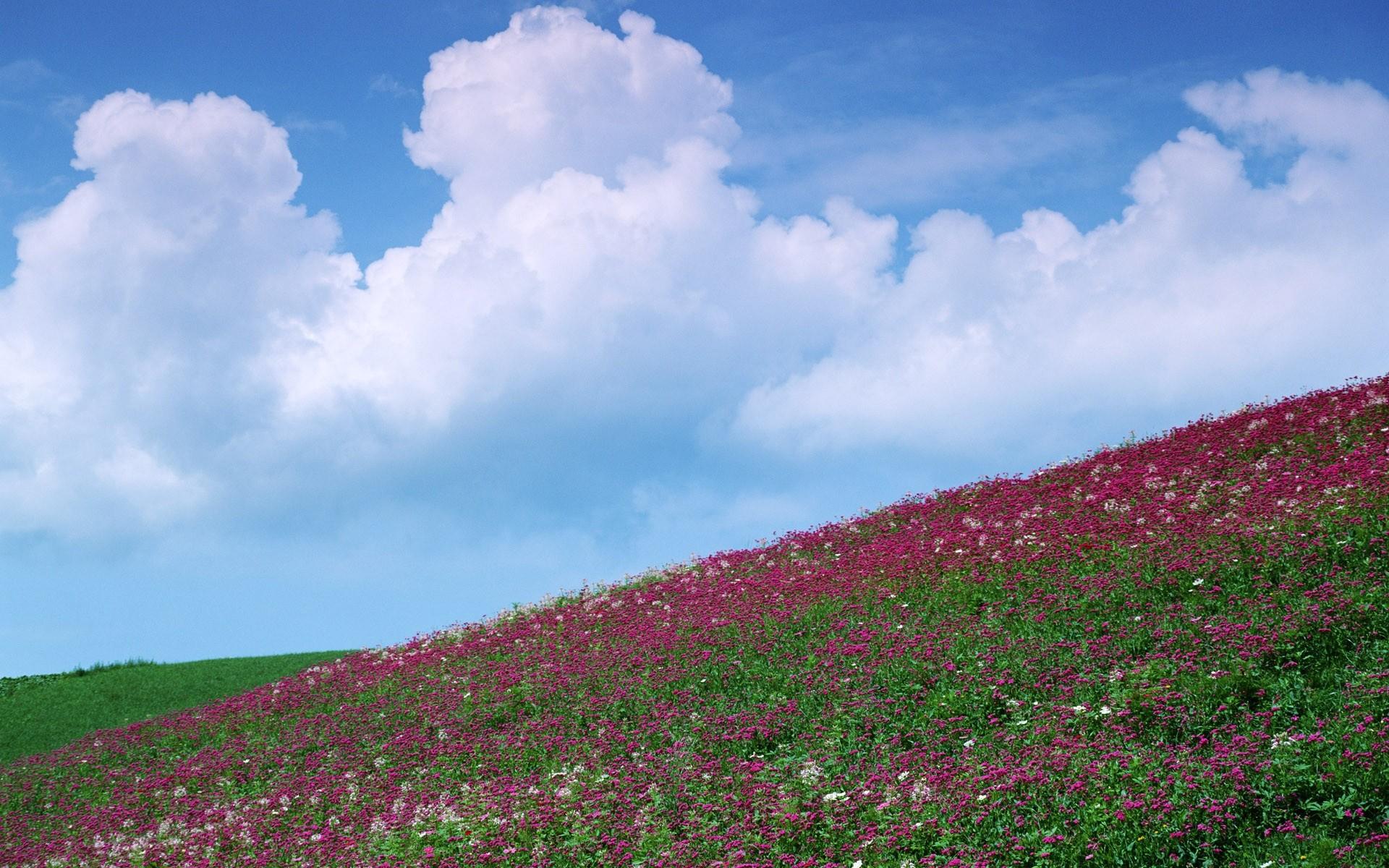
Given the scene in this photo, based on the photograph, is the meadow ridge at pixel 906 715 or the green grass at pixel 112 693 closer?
the meadow ridge at pixel 906 715

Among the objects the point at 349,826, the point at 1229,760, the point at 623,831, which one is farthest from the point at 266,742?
the point at 1229,760

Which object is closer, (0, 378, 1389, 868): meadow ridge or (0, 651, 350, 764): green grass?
(0, 378, 1389, 868): meadow ridge

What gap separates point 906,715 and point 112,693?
2183cm

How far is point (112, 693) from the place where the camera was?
25266 mm

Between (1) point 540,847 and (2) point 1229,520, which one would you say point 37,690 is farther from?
(2) point 1229,520

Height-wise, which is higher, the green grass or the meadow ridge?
the green grass

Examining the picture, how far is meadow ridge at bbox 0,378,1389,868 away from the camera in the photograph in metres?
8.05

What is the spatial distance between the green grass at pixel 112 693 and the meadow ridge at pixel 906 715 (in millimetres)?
2360

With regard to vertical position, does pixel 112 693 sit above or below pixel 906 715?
above

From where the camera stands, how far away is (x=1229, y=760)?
8055 mm

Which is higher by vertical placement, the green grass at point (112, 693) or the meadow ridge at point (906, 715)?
the green grass at point (112, 693)

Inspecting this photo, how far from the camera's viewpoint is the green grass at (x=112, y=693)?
22.2m

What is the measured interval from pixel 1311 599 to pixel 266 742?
14.5 m

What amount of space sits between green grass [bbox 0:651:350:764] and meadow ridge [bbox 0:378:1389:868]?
2360 millimetres
